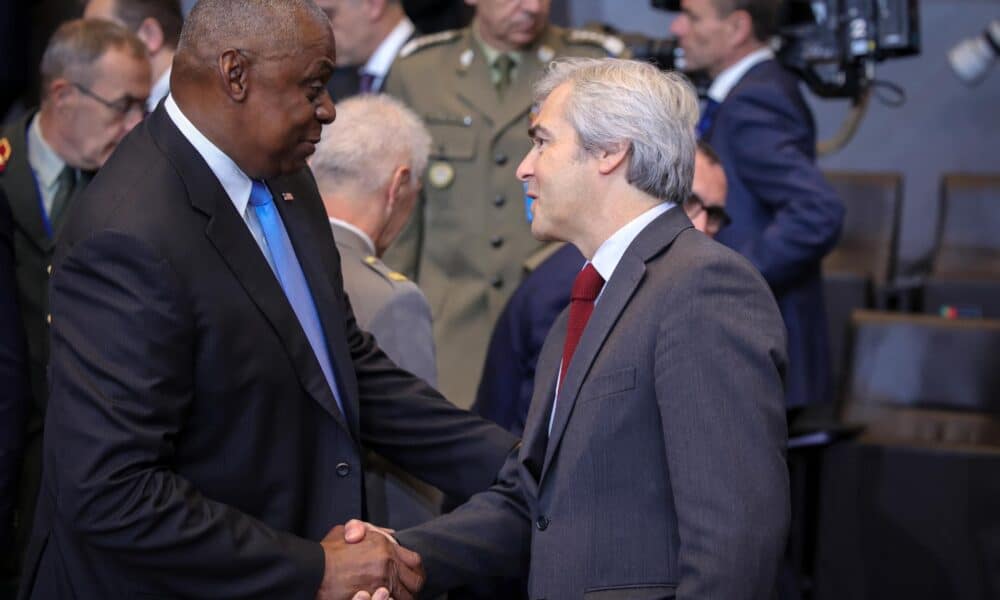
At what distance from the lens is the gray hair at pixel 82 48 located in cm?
288

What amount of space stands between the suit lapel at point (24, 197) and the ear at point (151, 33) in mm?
777

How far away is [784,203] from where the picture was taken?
3.60m

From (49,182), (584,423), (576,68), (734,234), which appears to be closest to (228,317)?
(584,423)

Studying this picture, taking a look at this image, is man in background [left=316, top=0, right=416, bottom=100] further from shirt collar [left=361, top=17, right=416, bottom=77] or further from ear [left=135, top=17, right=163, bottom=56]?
ear [left=135, top=17, right=163, bottom=56]

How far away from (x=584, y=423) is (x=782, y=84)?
2.18m

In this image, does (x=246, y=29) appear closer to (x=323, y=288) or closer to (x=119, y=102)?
(x=323, y=288)

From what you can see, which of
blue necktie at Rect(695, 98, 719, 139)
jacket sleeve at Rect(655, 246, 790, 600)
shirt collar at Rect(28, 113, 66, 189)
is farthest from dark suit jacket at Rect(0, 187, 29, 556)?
blue necktie at Rect(695, 98, 719, 139)

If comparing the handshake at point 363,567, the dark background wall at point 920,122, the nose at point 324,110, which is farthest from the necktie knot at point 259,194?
the dark background wall at point 920,122

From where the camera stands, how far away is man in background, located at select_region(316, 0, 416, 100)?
3973mm

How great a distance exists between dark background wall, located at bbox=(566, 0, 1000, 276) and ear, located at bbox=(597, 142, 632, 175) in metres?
4.66

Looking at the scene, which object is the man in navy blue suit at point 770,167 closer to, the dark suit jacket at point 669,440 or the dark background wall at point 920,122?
the dark suit jacket at point 669,440

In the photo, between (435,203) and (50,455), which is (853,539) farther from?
(50,455)

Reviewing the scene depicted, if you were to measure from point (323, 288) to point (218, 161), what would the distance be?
9.9 inches

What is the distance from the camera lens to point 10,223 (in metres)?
2.32
